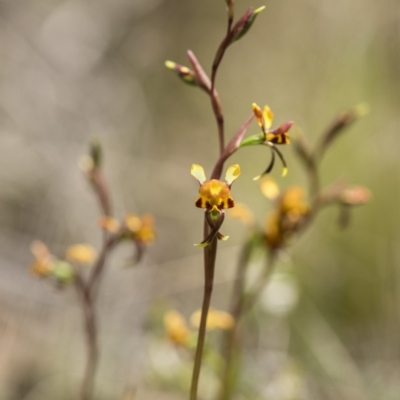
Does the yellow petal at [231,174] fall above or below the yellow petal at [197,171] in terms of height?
above

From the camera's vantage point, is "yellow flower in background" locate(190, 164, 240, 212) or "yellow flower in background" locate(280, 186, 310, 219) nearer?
"yellow flower in background" locate(190, 164, 240, 212)

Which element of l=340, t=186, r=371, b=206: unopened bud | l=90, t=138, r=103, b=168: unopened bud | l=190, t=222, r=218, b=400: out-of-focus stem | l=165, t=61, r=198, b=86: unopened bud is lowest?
l=190, t=222, r=218, b=400: out-of-focus stem

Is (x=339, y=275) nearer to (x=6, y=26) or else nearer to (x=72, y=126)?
(x=72, y=126)

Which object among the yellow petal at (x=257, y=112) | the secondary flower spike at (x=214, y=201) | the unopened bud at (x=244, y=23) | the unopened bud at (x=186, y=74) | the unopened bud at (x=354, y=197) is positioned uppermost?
the unopened bud at (x=354, y=197)

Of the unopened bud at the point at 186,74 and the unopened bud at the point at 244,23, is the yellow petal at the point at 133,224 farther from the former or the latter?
the unopened bud at the point at 244,23

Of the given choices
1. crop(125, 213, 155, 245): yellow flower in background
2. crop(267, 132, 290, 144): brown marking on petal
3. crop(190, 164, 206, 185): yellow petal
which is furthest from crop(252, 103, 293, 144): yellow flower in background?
crop(125, 213, 155, 245): yellow flower in background

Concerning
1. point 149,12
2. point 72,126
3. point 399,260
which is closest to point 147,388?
point 399,260

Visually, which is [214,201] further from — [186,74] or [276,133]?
[186,74]

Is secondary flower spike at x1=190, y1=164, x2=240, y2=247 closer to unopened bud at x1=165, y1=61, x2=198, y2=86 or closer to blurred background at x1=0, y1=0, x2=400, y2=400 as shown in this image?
unopened bud at x1=165, y1=61, x2=198, y2=86

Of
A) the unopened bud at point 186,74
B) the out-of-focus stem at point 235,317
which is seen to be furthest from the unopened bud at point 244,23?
the out-of-focus stem at point 235,317

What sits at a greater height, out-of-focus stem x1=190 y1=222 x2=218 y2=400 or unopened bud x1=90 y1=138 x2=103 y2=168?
unopened bud x1=90 y1=138 x2=103 y2=168
